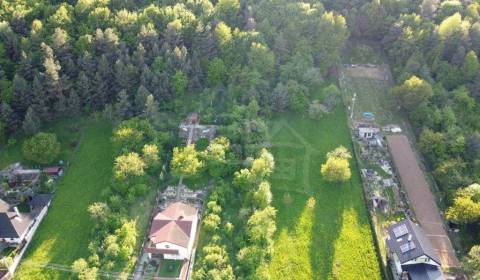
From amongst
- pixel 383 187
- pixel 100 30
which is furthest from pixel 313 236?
pixel 100 30

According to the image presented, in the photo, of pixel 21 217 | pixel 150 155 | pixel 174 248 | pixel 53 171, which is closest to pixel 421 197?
pixel 174 248

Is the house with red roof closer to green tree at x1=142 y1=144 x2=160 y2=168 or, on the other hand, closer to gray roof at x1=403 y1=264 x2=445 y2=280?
green tree at x1=142 y1=144 x2=160 y2=168

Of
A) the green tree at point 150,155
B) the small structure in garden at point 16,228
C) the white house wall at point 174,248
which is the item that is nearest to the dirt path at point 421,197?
the white house wall at point 174,248

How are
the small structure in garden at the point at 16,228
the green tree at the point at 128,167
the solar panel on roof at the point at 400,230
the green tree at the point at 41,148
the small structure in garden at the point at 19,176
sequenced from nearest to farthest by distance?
the solar panel on roof at the point at 400,230, the small structure in garden at the point at 16,228, the green tree at the point at 128,167, the green tree at the point at 41,148, the small structure in garden at the point at 19,176

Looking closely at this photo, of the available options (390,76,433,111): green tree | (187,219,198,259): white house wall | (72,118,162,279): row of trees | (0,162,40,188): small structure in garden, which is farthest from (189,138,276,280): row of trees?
(390,76,433,111): green tree

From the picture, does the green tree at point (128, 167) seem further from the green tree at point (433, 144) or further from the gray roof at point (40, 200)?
the green tree at point (433, 144)

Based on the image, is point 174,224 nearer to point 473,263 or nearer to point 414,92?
point 473,263
